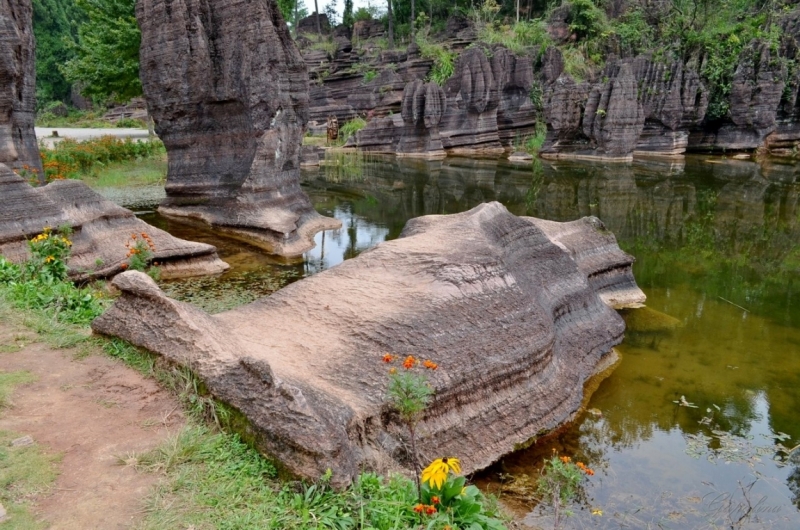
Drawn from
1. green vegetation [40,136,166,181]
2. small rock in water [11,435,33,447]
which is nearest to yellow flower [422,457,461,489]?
small rock in water [11,435,33,447]

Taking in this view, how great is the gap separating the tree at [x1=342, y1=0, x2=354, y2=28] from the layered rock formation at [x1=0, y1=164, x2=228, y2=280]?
142ft

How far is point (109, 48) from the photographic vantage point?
62.7 feet

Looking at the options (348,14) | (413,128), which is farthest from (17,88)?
(348,14)

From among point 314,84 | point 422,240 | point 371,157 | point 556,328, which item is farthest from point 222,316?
point 314,84

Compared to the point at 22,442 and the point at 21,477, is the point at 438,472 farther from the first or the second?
the point at 22,442

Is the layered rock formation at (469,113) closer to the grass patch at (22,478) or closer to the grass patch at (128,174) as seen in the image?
the grass patch at (128,174)

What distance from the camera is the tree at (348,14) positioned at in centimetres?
4762

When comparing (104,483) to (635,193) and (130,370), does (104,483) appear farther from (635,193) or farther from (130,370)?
(635,193)

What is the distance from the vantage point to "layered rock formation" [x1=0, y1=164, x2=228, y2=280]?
700 cm

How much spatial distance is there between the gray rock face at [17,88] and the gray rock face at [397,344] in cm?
745

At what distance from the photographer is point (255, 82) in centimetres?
1076

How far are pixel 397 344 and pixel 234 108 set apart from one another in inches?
332

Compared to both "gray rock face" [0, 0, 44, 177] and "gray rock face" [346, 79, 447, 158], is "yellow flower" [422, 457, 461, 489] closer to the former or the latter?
"gray rock face" [0, 0, 44, 177]

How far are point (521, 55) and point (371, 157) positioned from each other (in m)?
10.8
